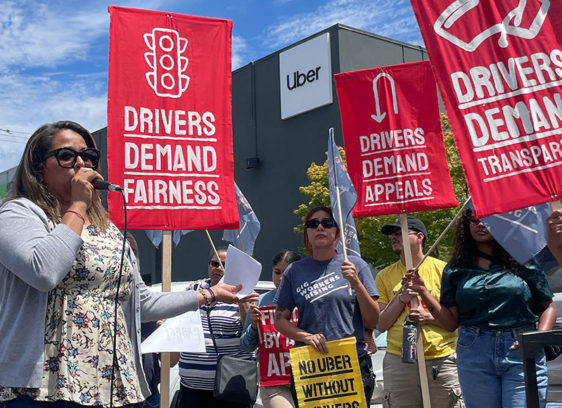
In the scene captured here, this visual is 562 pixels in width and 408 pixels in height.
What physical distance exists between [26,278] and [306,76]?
76.0 feet

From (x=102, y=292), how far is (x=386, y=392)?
3467 mm

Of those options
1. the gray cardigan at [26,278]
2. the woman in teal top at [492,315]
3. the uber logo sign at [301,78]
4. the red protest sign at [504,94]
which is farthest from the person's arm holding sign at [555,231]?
the uber logo sign at [301,78]

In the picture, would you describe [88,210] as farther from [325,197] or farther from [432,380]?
[325,197]

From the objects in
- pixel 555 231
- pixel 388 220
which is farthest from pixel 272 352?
pixel 388 220

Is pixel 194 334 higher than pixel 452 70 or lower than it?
lower

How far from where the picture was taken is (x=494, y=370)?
4.02 meters

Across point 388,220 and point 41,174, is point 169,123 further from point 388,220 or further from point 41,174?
point 388,220

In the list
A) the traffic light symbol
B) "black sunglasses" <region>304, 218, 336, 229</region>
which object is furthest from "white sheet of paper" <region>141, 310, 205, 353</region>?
the traffic light symbol

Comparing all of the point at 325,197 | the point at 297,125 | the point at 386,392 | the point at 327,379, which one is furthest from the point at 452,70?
the point at 297,125

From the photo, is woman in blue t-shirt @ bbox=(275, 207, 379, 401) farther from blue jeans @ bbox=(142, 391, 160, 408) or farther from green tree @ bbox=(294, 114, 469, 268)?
green tree @ bbox=(294, 114, 469, 268)

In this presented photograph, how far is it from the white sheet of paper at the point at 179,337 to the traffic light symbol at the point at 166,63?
1.63 metres

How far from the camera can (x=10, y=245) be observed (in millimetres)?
2227

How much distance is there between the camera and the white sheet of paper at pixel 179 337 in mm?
3424

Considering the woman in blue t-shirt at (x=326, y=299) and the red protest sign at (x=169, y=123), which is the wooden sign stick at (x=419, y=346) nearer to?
the woman in blue t-shirt at (x=326, y=299)
